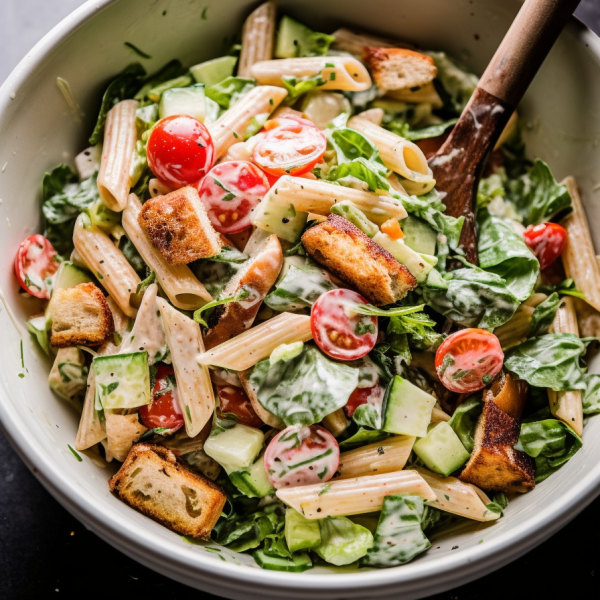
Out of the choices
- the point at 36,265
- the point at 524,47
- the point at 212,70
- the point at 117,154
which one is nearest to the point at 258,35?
A: the point at 212,70

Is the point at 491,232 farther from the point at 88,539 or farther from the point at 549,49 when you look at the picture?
the point at 88,539

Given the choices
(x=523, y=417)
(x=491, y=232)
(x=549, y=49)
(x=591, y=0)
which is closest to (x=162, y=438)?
(x=523, y=417)

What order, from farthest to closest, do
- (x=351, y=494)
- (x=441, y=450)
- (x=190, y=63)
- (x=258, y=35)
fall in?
(x=190, y=63)
(x=258, y=35)
(x=441, y=450)
(x=351, y=494)

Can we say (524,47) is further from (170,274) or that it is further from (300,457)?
(300,457)

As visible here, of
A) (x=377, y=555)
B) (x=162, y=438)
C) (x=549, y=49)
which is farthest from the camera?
(x=549, y=49)

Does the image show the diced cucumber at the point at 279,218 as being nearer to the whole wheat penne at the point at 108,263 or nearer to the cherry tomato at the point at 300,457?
the whole wheat penne at the point at 108,263

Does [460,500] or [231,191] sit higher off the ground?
[231,191]

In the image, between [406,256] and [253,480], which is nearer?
[253,480]
